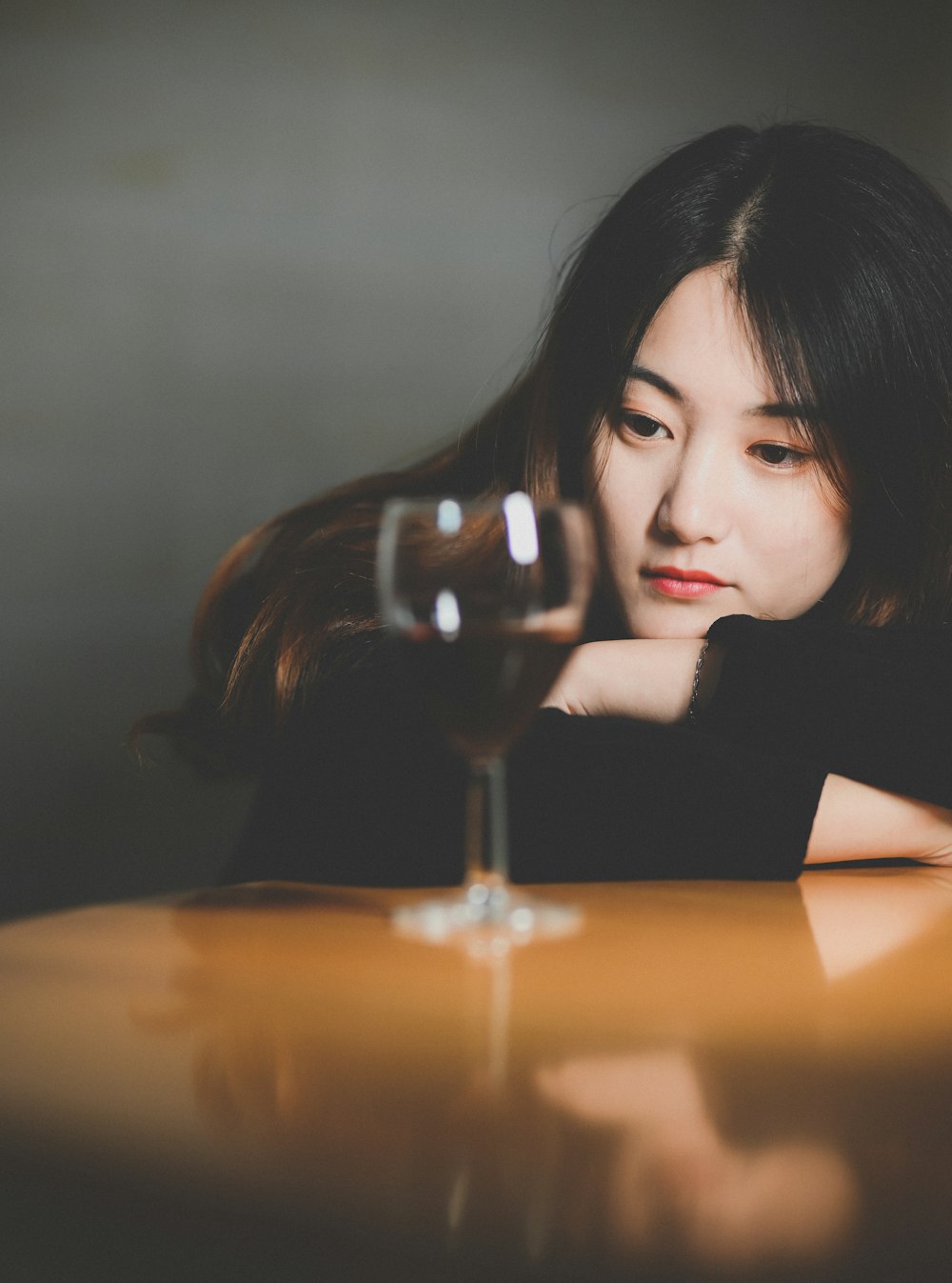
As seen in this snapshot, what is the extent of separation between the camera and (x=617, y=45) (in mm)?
2592

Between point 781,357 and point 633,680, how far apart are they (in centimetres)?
44

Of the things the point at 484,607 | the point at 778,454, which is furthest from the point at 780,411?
the point at 484,607

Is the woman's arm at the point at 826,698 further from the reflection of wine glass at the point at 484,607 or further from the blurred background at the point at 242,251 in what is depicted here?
the blurred background at the point at 242,251

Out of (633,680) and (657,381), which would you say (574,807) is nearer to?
(633,680)

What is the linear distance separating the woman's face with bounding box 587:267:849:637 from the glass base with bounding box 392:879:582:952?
73 cm

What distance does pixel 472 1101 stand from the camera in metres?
0.39

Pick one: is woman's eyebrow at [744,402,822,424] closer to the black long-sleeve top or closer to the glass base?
the black long-sleeve top

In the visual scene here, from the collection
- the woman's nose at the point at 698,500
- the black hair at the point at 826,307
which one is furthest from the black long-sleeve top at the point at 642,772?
the black hair at the point at 826,307

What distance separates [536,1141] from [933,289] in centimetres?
130

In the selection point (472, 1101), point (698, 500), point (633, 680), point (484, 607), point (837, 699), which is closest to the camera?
point (472, 1101)

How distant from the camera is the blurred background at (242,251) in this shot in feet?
7.91

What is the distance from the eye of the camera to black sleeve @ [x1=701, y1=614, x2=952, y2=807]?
93cm

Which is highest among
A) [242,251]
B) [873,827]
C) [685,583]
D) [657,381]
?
[242,251]

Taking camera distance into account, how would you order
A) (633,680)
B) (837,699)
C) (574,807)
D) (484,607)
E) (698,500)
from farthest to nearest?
(698,500) < (633,680) < (837,699) < (574,807) < (484,607)
